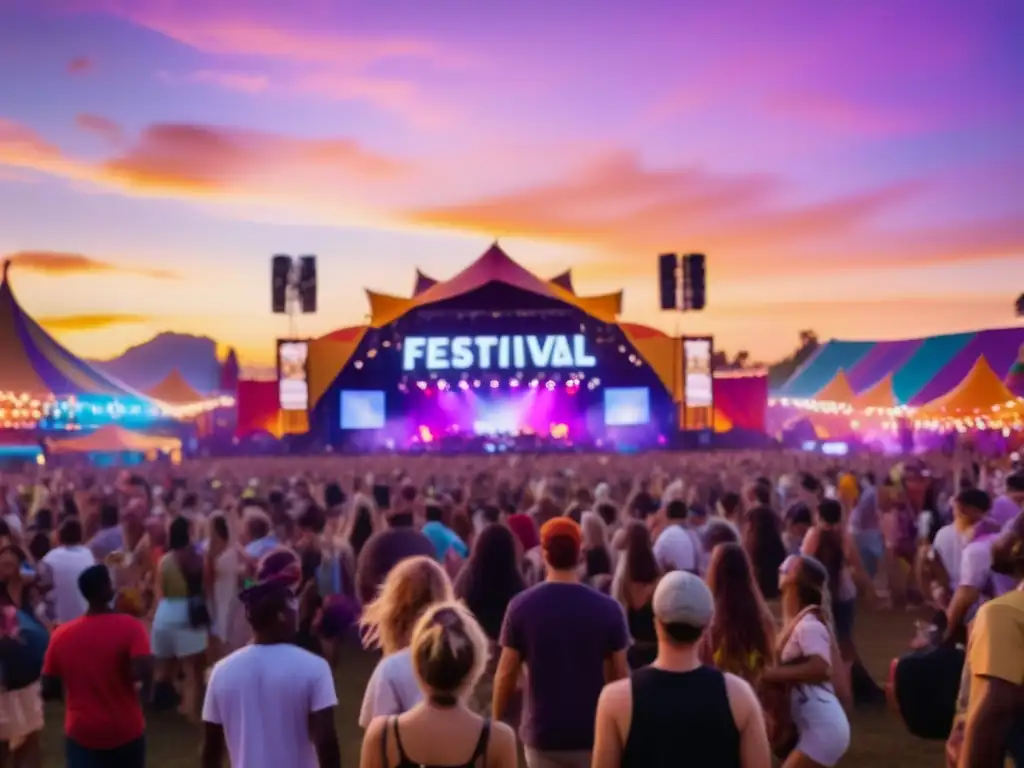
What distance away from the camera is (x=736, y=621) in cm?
449

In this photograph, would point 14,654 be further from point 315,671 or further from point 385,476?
point 385,476

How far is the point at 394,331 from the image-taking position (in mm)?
45812

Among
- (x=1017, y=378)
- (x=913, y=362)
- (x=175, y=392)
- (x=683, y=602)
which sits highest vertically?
(x=913, y=362)

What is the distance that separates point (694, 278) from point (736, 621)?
41596 millimetres

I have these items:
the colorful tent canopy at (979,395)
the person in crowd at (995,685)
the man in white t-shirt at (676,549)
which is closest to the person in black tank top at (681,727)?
the person in crowd at (995,685)

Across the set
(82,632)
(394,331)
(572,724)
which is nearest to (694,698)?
(572,724)

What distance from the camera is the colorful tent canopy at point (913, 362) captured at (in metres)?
45.0

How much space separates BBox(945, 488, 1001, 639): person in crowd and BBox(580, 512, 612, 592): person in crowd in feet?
7.06

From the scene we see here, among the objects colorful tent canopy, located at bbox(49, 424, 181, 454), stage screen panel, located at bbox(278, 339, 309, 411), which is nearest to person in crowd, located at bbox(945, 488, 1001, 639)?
colorful tent canopy, located at bbox(49, 424, 181, 454)

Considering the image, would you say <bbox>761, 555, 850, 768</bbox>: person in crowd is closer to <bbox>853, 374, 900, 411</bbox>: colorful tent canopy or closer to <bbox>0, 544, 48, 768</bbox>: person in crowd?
<bbox>0, 544, 48, 768</bbox>: person in crowd

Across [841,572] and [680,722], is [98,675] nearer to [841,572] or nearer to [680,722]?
[680,722]

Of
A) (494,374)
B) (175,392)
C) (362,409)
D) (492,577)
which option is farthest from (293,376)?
(492,577)

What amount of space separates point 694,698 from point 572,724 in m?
1.58

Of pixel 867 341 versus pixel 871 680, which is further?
pixel 867 341
